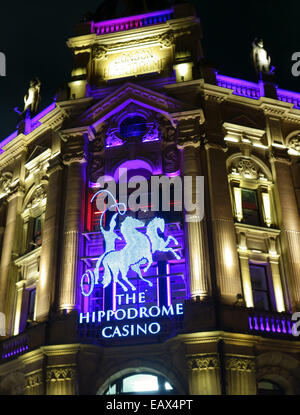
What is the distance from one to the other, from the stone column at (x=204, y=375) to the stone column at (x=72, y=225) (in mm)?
6444

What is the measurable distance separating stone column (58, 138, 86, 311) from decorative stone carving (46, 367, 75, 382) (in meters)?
2.79

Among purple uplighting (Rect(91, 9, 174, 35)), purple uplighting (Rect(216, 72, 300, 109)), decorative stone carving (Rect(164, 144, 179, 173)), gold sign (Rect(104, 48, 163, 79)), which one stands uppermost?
purple uplighting (Rect(91, 9, 174, 35))

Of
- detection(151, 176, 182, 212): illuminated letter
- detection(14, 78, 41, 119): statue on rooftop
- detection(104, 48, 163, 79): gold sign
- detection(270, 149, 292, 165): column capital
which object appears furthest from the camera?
detection(14, 78, 41, 119): statue on rooftop

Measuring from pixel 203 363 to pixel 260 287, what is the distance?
6552mm

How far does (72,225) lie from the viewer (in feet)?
86.3

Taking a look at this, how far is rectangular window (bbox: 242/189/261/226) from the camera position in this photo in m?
28.1

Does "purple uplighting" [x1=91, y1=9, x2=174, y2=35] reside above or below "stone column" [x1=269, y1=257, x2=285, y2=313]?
above

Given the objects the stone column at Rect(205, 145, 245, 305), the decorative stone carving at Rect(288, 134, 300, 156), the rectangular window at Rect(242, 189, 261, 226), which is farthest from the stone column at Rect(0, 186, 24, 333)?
the decorative stone carving at Rect(288, 134, 300, 156)

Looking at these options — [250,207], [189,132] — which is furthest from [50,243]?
[250,207]

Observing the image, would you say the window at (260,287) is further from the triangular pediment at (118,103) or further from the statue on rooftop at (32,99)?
the statue on rooftop at (32,99)

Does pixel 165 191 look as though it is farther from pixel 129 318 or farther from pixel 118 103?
pixel 129 318

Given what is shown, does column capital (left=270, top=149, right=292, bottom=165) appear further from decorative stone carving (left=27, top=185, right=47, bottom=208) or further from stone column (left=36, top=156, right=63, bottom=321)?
decorative stone carving (left=27, top=185, right=47, bottom=208)
